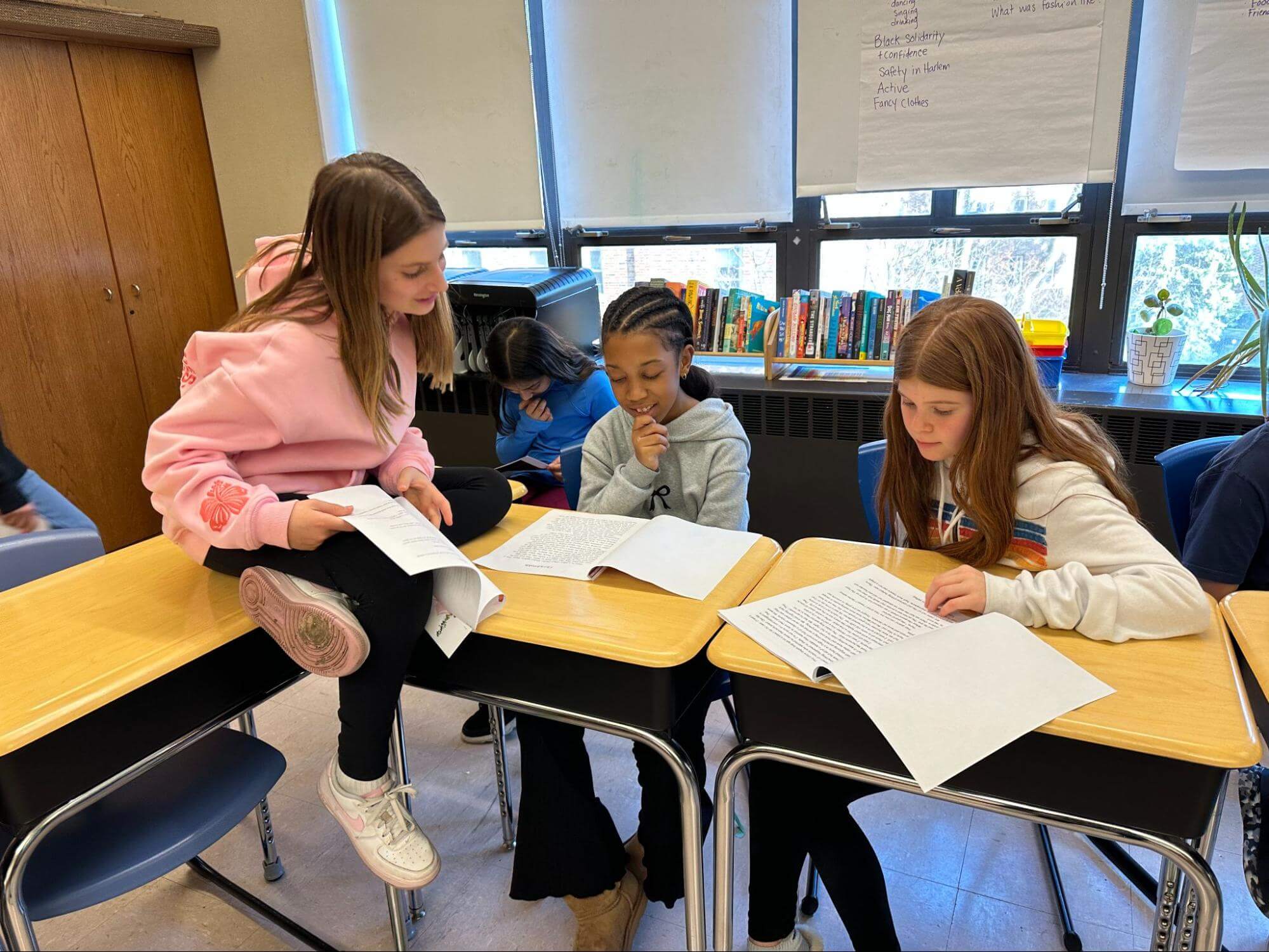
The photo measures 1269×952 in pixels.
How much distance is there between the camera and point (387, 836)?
1239mm

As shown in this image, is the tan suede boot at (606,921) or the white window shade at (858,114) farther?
the white window shade at (858,114)

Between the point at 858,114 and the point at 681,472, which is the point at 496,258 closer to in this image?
the point at 858,114

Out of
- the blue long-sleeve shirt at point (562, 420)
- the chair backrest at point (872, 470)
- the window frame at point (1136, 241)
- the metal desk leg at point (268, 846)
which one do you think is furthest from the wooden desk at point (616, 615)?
the window frame at point (1136, 241)

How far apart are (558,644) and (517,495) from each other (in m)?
0.61

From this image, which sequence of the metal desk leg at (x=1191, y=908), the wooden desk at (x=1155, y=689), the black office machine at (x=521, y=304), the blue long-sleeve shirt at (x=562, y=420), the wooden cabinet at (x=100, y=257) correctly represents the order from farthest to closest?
the wooden cabinet at (x=100, y=257), the black office machine at (x=521, y=304), the blue long-sleeve shirt at (x=562, y=420), the metal desk leg at (x=1191, y=908), the wooden desk at (x=1155, y=689)

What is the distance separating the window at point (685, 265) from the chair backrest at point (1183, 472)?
5.75ft

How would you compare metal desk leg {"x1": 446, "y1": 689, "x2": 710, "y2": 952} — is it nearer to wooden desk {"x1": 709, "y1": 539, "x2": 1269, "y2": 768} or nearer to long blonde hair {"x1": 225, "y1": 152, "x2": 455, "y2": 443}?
wooden desk {"x1": 709, "y1": 539, "x2": 1269, "y2": 768}

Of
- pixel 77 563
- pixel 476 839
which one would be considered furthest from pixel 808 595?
pixel 77 563

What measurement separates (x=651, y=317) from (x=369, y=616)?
84cm

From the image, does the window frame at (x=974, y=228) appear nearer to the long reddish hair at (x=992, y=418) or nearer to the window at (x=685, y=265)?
the window at (x=685, y=265)

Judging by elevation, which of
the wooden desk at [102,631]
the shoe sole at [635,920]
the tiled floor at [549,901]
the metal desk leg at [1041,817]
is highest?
the wooden desk at [102,631]

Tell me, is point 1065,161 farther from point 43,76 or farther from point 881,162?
point 43,76

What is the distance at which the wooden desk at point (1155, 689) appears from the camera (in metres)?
0.87

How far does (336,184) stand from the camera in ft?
4.11
